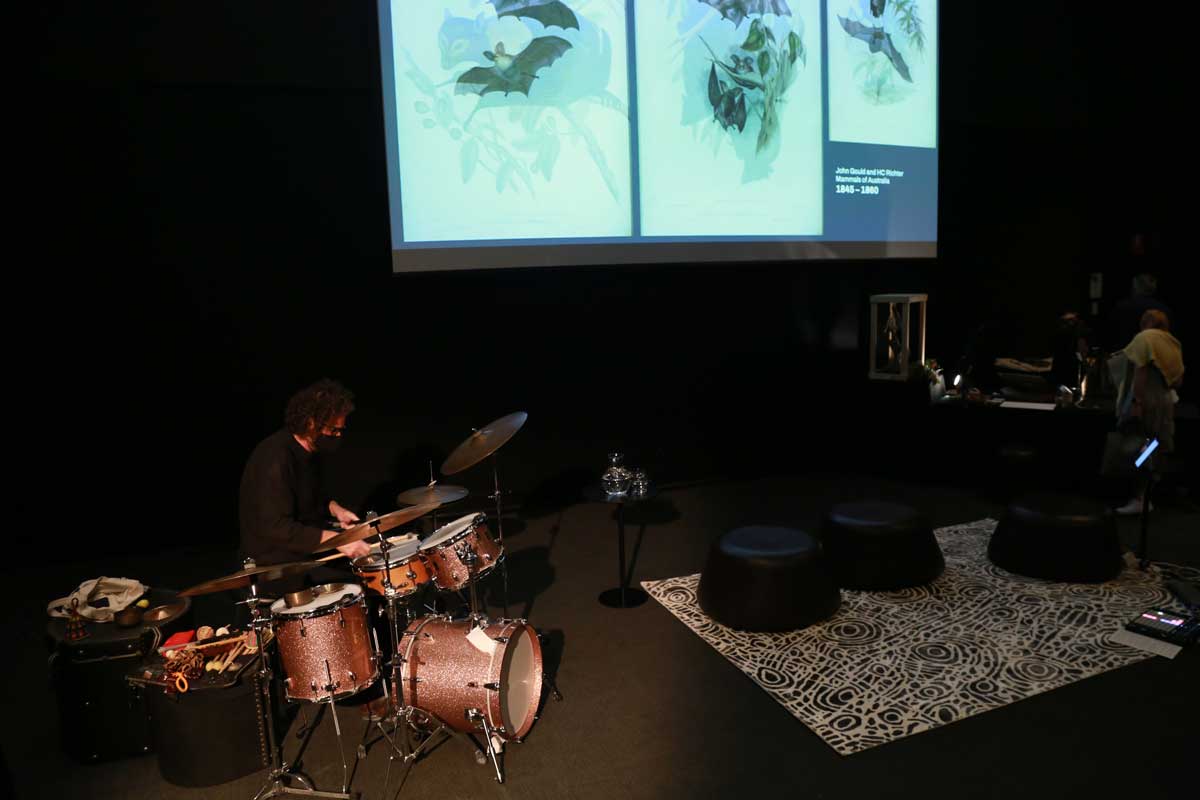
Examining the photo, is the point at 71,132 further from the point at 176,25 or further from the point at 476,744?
the point at 476,744

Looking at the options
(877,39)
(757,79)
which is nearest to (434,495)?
(757,79)

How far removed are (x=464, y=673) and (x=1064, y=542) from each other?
10.1 ft

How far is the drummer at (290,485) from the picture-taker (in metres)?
3.03

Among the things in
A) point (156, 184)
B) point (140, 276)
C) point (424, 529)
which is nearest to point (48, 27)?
point (156, 184)

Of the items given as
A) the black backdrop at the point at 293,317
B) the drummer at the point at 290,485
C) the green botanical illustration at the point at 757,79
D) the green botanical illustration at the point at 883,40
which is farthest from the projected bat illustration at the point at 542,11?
the drummer at the point at 290,485

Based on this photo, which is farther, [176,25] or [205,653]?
[176,25]

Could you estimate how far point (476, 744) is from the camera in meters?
2.74

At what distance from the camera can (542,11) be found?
192 inches

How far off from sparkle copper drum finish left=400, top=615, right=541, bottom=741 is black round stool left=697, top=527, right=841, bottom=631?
1.20 metres

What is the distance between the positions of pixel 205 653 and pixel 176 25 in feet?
12.0

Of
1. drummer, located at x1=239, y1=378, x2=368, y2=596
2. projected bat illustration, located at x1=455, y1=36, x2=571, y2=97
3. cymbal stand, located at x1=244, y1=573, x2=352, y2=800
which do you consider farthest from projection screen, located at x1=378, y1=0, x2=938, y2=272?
cymbal stand, located at x1=244, y1=573, x2=352, y2=800

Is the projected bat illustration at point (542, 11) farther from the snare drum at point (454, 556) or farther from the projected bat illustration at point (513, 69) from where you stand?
the snare drum at point (454, 556)
